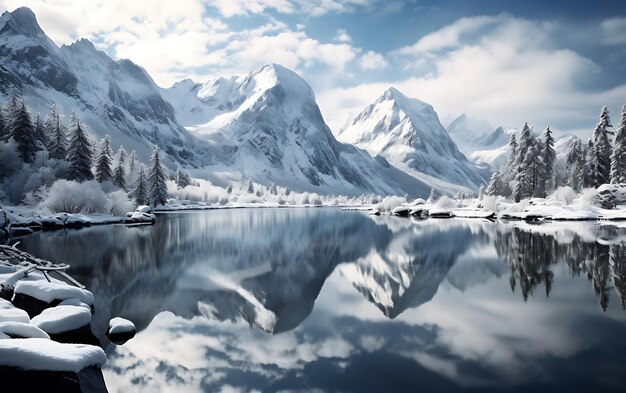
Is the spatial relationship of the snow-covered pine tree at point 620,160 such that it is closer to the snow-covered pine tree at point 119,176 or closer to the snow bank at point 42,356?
the snow bank at point 42,356

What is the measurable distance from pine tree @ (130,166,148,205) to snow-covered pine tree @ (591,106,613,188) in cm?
8412

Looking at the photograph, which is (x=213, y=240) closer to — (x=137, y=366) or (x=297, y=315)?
(x=297, y=315)

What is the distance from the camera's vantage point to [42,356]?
6883 millimetres

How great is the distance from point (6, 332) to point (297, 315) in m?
8.88

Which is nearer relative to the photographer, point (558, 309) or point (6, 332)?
point (6, 332)

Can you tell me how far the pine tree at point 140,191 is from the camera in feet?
261

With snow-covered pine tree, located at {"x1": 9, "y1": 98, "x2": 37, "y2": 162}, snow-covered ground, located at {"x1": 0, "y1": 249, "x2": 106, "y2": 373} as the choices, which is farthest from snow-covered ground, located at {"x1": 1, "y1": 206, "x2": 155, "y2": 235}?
snow-covered ground, located at {"x1": 0, "y1": 249, "x2": 106, "y2": 373}

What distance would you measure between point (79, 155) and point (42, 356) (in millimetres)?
63333

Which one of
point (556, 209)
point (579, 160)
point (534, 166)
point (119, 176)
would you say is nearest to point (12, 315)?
point (556, 209)

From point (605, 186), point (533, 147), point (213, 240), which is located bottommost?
point (213, 240)

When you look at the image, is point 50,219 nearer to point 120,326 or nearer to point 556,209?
point 120,326

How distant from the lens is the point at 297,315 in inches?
577

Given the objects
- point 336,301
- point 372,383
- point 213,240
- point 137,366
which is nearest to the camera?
point 372,383

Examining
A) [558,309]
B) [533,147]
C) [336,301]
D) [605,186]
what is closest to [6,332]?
[336,301]
